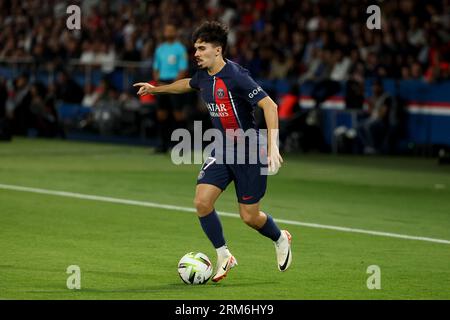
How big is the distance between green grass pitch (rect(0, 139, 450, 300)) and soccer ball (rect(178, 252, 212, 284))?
0.10 metres

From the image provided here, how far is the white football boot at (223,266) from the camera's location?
1025 cm

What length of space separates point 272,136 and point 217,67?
3.01ft

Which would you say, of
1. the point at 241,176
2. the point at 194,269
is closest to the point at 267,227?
the point at 241,176

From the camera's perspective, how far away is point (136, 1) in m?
32.8

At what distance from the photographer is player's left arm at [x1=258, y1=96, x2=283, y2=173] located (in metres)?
9.80

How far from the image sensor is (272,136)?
9977mm

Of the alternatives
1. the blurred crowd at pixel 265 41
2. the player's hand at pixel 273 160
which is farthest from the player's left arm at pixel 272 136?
the blurred crowd at pixel 265 41

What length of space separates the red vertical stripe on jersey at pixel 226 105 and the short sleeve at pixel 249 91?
0.13 meters

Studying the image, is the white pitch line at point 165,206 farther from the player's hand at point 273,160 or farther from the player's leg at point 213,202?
the player's hand at point 273,160
